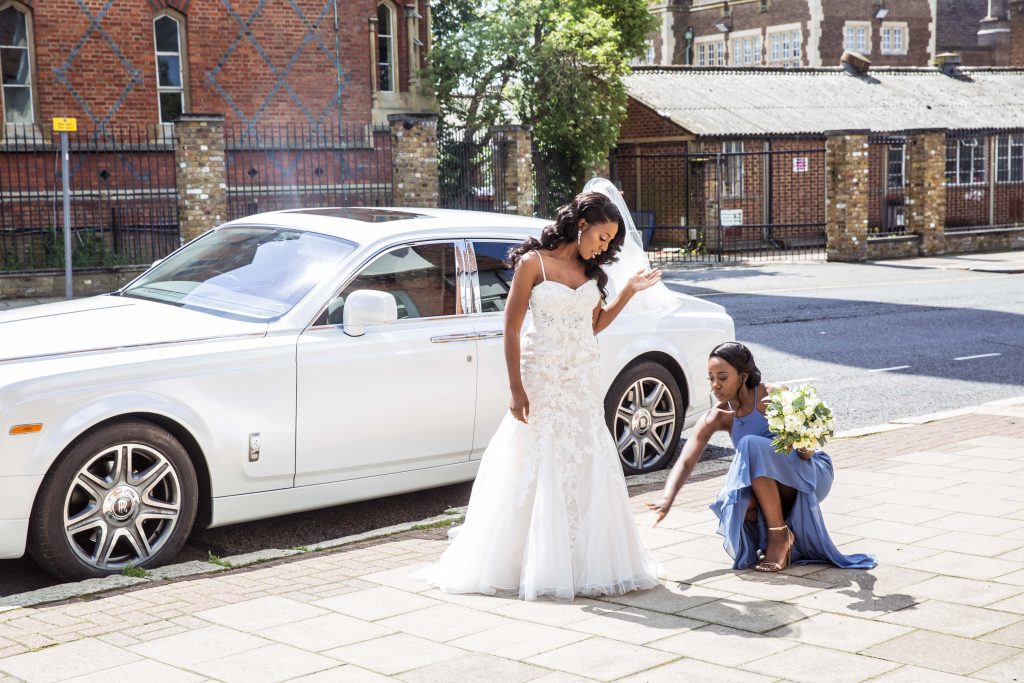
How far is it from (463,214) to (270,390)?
79.3 inches

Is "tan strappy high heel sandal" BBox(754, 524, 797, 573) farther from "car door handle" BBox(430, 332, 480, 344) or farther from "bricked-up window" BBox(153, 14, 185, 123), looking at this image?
"bricked-up window" BBox(153, 14, 185, 123)

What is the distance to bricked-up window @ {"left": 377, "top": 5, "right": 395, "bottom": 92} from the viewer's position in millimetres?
30703

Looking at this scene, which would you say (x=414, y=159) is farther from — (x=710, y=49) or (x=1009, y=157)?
(x=710, y=49)

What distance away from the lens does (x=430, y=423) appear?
673cm

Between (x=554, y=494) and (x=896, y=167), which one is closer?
(x=554, y=494)

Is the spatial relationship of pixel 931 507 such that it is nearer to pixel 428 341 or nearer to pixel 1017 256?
pixel 428 341

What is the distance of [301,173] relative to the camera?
87.7 feet

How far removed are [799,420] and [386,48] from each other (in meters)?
26.9

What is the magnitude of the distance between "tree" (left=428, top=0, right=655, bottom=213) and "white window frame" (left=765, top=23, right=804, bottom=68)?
25.4 m

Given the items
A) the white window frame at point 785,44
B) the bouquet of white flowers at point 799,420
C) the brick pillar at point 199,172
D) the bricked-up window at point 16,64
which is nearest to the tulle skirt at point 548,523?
the bouquet of white flowers at point 799,420

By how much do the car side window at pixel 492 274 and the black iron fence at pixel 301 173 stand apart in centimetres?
1810

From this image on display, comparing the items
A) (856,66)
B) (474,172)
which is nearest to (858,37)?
(856,66)

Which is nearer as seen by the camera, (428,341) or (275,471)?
(275,471)

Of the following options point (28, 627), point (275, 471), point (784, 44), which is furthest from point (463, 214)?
point (784, 44)
